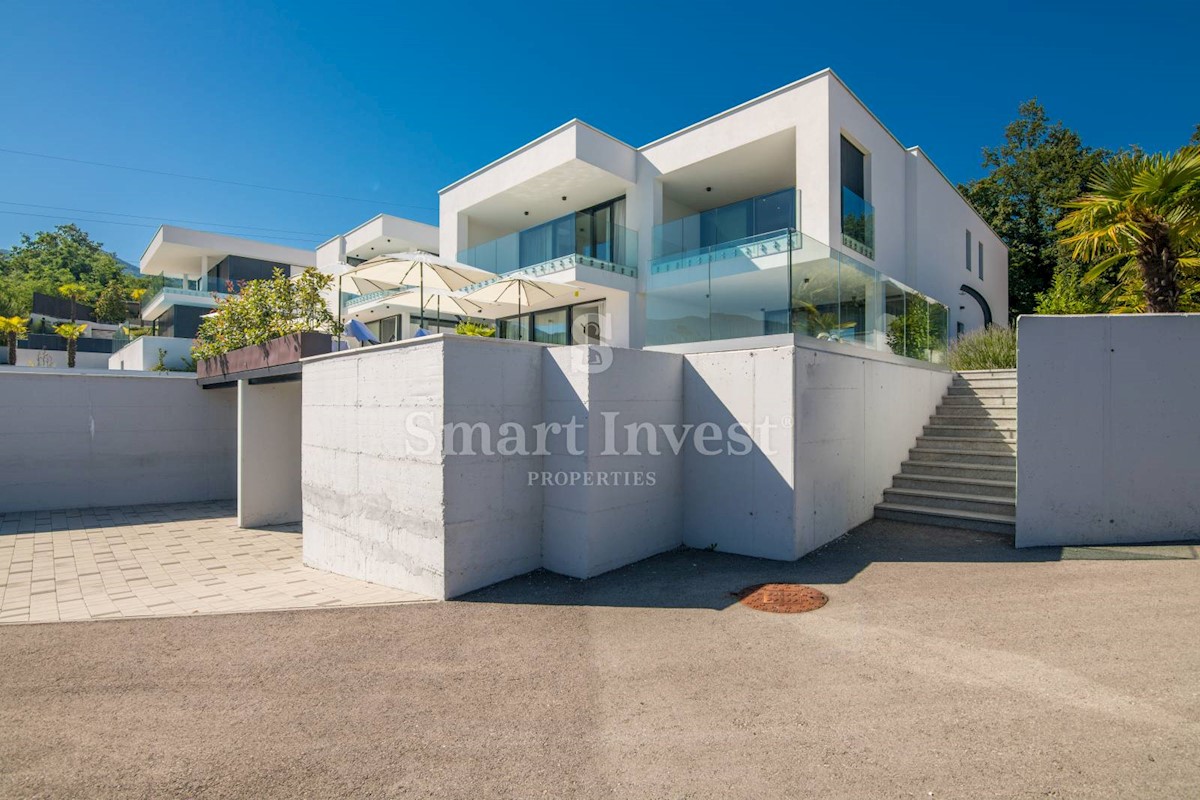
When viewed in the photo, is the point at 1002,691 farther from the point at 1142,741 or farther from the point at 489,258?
the point at 489,258

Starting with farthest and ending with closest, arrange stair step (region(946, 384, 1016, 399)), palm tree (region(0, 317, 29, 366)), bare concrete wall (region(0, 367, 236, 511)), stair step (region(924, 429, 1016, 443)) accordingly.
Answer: palm tree (region(0, 317, 29, 366)) → bare concrete wall (region(0, 367, 236, 511)) → stair step (region(946, 384, 1016, 399)) → stair step (region(924, 429, 1016, 443))

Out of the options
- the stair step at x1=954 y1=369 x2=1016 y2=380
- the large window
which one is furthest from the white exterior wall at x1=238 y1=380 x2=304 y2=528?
the stair step at x1=954 y1=369 x2=1016 y2=380

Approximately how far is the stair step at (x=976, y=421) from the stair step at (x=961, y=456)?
76cm

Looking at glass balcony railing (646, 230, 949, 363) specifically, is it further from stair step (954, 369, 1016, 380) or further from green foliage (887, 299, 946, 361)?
stair step (954, 369, 1016, 380)

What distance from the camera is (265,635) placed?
456 centimetres

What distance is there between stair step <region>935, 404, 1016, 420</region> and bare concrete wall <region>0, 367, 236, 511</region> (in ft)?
50.8

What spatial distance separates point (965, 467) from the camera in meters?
7.96

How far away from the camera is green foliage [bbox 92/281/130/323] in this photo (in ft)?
120

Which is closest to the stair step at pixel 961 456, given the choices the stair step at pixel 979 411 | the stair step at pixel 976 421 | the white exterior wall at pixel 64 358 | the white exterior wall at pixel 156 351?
the stair step at pixel 976 421

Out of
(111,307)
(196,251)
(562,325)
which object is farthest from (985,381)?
(111,307)

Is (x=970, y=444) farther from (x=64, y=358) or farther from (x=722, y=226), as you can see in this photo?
(x=64, y=358)

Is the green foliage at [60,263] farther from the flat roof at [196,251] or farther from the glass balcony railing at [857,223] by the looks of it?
the glass balcony railing at [857,223]

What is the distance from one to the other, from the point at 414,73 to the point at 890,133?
13141 mm

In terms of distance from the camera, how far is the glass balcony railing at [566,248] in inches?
579
